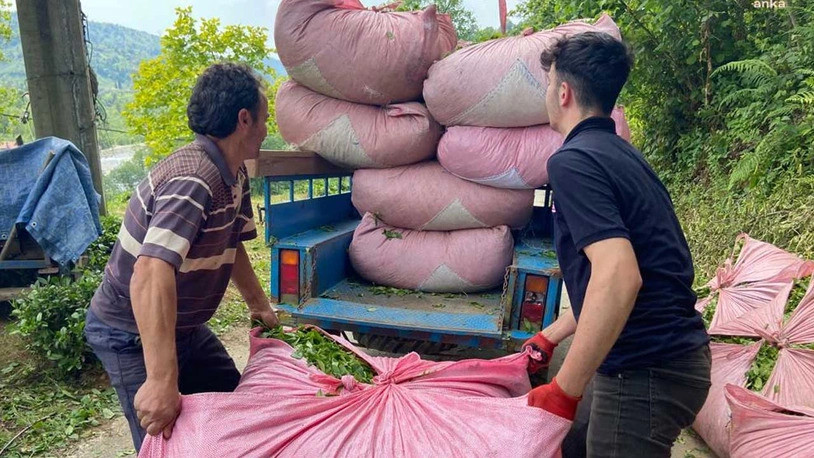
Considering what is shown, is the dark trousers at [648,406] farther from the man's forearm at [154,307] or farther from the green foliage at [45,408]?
the green foliage at [45,408]

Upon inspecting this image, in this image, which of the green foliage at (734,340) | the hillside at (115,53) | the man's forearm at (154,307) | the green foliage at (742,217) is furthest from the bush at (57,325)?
the hillside at (115,53)

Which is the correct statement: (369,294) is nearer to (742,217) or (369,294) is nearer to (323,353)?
(323,353)

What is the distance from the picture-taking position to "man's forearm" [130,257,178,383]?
4.32 feet

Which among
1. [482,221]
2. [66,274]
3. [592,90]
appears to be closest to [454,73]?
[482,221]

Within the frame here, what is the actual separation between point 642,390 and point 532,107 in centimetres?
186

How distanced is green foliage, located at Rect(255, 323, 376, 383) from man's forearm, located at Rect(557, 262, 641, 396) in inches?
32.9

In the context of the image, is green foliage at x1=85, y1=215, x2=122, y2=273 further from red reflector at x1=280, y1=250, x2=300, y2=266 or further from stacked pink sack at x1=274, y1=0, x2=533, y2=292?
stacked pink sack at x1=274, y1=0, x2=533, y2=292

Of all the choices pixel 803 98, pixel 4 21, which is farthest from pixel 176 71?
pixel 803 98

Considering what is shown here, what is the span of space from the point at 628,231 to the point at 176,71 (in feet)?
44.7

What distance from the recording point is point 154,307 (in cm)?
132

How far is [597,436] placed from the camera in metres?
1.44

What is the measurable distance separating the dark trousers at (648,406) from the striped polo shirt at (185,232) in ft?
4.17

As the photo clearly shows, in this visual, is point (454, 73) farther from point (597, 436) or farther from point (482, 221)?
point (597, 436)

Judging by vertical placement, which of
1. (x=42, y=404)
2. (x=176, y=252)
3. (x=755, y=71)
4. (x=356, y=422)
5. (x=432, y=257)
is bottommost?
(x=42, y=404)
